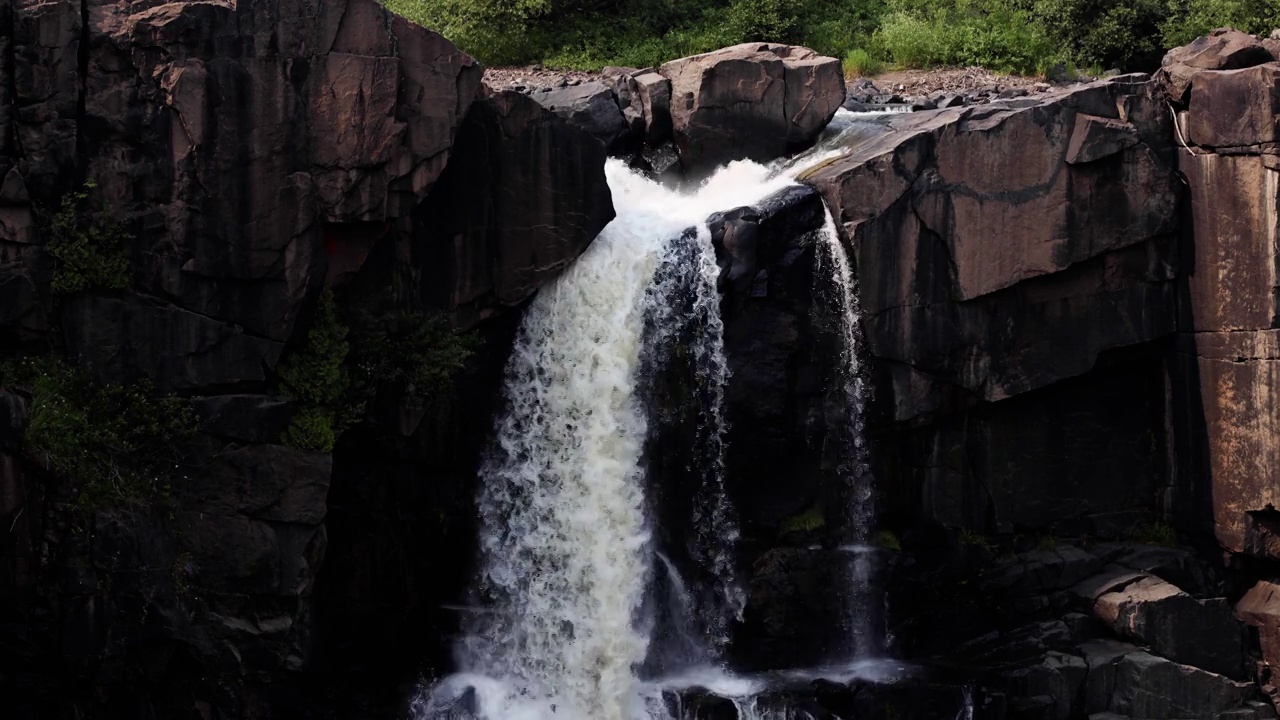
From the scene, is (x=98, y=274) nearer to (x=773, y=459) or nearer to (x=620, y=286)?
(x=620, y=286)

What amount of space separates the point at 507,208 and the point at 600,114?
344cm

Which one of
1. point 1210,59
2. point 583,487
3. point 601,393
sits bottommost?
point 583,487

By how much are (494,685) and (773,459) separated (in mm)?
4320

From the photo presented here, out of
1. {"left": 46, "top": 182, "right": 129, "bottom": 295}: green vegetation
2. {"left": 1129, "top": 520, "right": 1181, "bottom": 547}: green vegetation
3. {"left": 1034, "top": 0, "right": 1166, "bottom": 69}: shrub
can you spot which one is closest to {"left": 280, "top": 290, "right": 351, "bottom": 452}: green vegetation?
{"left": 46, "top": 182, "right": 129, "bottom": 295}: green vegetation

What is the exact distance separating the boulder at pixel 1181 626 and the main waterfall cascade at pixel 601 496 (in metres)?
4.24

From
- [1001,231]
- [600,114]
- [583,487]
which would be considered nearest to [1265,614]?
[1001,231]

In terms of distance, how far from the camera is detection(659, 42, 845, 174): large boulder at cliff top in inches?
727

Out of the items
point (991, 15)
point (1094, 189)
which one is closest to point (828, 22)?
point (991, 15)

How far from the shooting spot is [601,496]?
1605 cm

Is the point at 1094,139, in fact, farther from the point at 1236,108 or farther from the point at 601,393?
the point at 601,393

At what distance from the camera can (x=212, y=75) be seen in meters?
13.9

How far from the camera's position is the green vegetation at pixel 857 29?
23734 millimetres

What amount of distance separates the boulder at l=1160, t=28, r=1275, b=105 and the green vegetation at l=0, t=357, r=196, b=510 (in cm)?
1233

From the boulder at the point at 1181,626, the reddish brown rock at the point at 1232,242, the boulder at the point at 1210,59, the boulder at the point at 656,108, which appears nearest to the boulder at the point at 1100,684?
the boulder at the point at 1181,626
